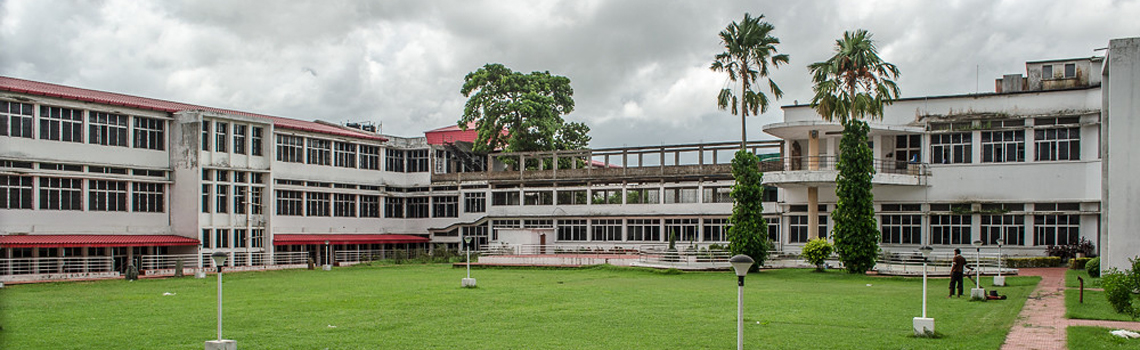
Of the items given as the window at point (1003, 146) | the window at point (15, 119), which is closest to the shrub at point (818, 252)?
the window at point (1003, 146)

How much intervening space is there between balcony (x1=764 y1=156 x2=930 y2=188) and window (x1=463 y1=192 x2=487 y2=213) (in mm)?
19981

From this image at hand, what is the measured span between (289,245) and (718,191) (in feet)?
74.3

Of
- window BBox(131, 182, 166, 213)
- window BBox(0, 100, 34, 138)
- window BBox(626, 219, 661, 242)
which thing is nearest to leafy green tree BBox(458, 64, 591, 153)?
window BBox(626, 219, 661, 242)

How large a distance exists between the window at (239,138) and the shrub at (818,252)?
27079 mm

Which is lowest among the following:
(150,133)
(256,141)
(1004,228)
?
(1004,228)

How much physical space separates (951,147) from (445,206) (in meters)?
28.8

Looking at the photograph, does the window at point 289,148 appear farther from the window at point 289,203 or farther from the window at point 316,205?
the window at point 316,205

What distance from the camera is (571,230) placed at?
51188 mm

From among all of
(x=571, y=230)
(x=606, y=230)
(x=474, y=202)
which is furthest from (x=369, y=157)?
(x=606, y=230)

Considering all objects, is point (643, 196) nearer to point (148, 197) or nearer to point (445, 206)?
point (445, 206)

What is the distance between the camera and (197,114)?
41.0m

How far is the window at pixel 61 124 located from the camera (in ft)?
121

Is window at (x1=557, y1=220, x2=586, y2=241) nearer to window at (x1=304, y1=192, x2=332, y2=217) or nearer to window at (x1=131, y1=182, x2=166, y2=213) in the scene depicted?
window at (x1=304, y1=192, x2=332, y2=217)

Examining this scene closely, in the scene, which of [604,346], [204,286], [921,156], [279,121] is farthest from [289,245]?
[604,346]
